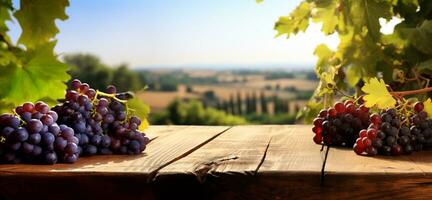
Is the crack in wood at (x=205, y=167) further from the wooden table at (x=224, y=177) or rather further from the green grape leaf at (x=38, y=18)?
the green grape leaf at (x=38, y=18)

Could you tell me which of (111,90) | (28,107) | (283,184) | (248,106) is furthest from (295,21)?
(248,106)

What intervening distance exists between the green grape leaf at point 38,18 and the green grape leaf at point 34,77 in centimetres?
5

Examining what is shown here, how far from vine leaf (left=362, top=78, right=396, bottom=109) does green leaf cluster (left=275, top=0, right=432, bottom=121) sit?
0.52 feet

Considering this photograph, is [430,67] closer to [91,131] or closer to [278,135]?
[278,135]

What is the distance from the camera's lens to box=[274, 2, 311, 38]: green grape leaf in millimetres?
2377

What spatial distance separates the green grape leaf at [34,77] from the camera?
159 cm

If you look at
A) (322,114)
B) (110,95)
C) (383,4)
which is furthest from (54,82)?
(383,4)

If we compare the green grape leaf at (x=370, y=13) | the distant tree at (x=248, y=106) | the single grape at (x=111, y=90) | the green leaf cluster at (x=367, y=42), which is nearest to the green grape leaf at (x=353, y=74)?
the green leaf cluster at (x=367, y=42)

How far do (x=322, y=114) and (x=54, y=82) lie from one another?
0.72m

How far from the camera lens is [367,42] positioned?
2.22m

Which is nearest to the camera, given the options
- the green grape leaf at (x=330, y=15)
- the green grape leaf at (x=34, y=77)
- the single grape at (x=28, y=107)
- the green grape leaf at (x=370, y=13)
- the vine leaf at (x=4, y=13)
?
the single grape at (x=28, y=107)

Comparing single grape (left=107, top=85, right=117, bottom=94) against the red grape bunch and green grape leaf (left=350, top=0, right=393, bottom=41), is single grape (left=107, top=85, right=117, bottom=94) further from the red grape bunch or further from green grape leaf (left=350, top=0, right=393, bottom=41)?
green grape leaf (left=350, top=0, right=393, bottom=41)

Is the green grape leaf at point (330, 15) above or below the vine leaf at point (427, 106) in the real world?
above

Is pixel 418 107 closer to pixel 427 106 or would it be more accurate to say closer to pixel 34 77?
pixel 427 106
